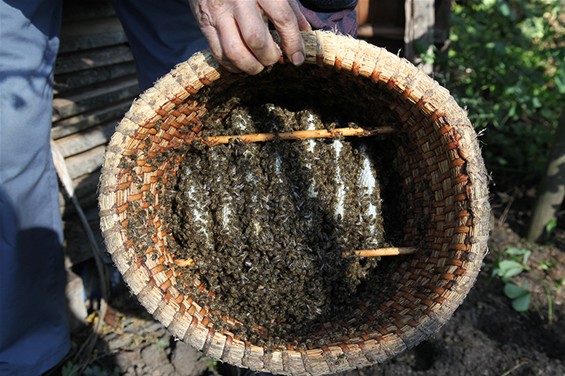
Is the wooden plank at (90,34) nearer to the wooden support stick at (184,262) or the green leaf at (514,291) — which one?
the wooden support stick at (184,262)

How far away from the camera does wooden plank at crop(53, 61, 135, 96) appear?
7.82 feet

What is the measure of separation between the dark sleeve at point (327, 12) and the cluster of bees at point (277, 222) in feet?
0.95

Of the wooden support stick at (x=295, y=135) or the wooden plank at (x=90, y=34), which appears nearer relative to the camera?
the wooden support stick at (x=295, y=135)

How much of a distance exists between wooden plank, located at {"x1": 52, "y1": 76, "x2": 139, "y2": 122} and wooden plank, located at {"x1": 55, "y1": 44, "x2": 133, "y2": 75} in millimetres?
119

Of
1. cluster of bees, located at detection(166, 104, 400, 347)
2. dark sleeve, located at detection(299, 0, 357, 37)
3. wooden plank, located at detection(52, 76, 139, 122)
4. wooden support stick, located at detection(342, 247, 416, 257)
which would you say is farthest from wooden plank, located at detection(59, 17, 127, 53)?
wooden support stick, located at detection(342, 247, 416, 257)

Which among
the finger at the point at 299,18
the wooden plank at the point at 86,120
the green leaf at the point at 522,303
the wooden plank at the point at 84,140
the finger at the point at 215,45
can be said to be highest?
the finger at the point at 299,18

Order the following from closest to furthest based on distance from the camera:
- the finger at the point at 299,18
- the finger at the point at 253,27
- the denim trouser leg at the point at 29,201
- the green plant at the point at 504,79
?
the finger at the point at 253,27
the finger at the point at 299,18
the denim trouser leg at the point at 29,201
the green plant at the point at 504,79

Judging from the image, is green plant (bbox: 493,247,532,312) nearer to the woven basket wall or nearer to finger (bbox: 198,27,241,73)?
the woven basket wall

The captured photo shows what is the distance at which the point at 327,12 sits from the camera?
163 centimetres

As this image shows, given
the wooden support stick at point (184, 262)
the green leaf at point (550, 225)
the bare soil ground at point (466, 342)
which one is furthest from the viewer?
the green leaf at point (550, 225)

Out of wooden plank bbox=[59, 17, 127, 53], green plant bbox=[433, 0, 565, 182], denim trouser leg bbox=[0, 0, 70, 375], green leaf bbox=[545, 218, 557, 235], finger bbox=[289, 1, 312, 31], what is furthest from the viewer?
green plant bbox=[433, 0, 565, 182]

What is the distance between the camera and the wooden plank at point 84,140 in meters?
2.32

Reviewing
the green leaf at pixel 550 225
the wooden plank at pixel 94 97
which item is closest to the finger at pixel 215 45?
the wooden plank at pixel 94 97

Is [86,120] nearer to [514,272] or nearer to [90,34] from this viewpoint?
[90,34]
